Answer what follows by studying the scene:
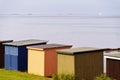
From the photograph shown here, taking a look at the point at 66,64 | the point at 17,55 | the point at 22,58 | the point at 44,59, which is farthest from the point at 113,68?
the point at 17,55

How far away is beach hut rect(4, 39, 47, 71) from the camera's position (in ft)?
86.5

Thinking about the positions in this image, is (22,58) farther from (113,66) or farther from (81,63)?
(113,66)

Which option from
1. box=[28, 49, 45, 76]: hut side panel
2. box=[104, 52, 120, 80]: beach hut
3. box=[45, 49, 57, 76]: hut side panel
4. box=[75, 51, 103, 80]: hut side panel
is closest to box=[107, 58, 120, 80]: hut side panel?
box=[104, 52, 120, 80]: beach hut

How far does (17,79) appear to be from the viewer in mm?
22844

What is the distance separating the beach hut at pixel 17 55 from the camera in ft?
86.5

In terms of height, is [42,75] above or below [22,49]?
below

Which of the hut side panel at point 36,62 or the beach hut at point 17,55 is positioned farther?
the beach hut at point 17,55

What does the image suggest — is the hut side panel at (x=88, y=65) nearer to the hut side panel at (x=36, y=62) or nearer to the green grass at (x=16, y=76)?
the green grass at (x=16, y=76)

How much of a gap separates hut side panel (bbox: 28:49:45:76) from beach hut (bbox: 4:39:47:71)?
1036mm

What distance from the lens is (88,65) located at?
21578mm

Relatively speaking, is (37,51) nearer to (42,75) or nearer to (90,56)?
(42,75)

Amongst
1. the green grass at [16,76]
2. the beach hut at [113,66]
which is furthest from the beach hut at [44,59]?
the beach hut at [113,66]

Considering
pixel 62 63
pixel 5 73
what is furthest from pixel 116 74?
pixel 5 73

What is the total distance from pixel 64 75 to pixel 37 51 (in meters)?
4.42
